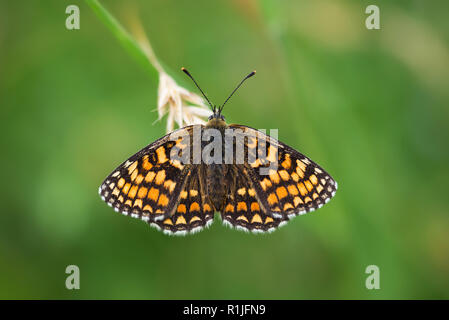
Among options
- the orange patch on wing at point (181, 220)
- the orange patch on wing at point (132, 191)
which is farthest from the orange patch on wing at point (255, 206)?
the orange patch on wing at point (132, 191)

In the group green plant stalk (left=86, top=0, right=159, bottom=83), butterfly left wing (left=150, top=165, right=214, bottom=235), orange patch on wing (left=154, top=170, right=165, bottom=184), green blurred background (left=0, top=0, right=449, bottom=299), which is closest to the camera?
green plant stalk (left=86, top=0, right=159, bottom=83)

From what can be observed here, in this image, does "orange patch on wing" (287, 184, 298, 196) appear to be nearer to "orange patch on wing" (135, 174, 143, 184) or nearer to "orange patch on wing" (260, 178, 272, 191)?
"orange patch on wing" (260, 178, 272, 191)

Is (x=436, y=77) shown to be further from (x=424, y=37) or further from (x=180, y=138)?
(x=180, y=138)

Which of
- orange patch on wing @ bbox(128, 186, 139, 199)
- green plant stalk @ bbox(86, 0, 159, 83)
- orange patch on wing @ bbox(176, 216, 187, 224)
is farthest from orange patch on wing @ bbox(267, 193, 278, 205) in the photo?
green plant stalk @ bbox(86, 0, 159, 83)

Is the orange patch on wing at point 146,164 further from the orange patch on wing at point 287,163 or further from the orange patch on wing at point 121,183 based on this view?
the orange patch on wing at point 287,163

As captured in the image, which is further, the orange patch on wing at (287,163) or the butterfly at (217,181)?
the orange patch on wing at (287,163)

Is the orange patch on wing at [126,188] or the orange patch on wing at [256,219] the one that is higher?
the orange patch on wing at [126,188]

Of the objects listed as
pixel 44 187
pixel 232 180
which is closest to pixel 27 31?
pixel 44 187
